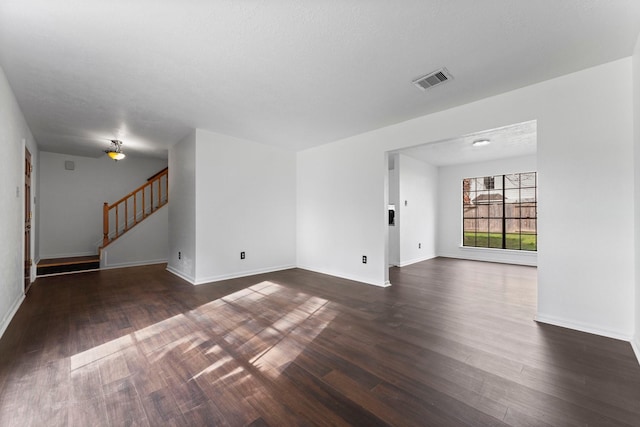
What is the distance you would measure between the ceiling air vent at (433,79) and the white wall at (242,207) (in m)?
3.39

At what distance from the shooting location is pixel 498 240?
7.10 metres

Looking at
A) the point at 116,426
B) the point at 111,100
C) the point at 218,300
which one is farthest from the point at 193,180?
the point at 116,426

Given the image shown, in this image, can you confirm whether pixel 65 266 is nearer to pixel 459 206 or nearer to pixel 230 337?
pixel 230 337

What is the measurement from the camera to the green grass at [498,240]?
6.67 m

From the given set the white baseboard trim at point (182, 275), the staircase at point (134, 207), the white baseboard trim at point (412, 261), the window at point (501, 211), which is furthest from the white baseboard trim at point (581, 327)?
the staircase at point (134, 207)

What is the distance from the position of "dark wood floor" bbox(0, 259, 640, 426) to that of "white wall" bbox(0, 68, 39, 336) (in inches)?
10.8

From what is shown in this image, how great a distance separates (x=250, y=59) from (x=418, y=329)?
3136 mm

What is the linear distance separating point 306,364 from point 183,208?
407cm

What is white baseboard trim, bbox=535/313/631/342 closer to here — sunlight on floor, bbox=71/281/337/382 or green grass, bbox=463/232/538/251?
sunlight on floor, bbox=71/281/337/382

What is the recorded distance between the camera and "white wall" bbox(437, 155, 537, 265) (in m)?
6.65

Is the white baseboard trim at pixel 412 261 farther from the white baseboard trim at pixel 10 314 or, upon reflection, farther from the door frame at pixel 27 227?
the door frame at pixel 27 227

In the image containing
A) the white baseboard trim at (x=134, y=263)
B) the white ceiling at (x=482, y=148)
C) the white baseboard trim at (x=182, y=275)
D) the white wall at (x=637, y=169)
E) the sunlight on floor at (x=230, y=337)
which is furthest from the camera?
the white baseboard trim at (x=134, y=263)

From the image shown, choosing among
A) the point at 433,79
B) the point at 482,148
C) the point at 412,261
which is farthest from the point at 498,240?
the point at 433,79

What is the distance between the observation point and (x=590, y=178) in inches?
105
